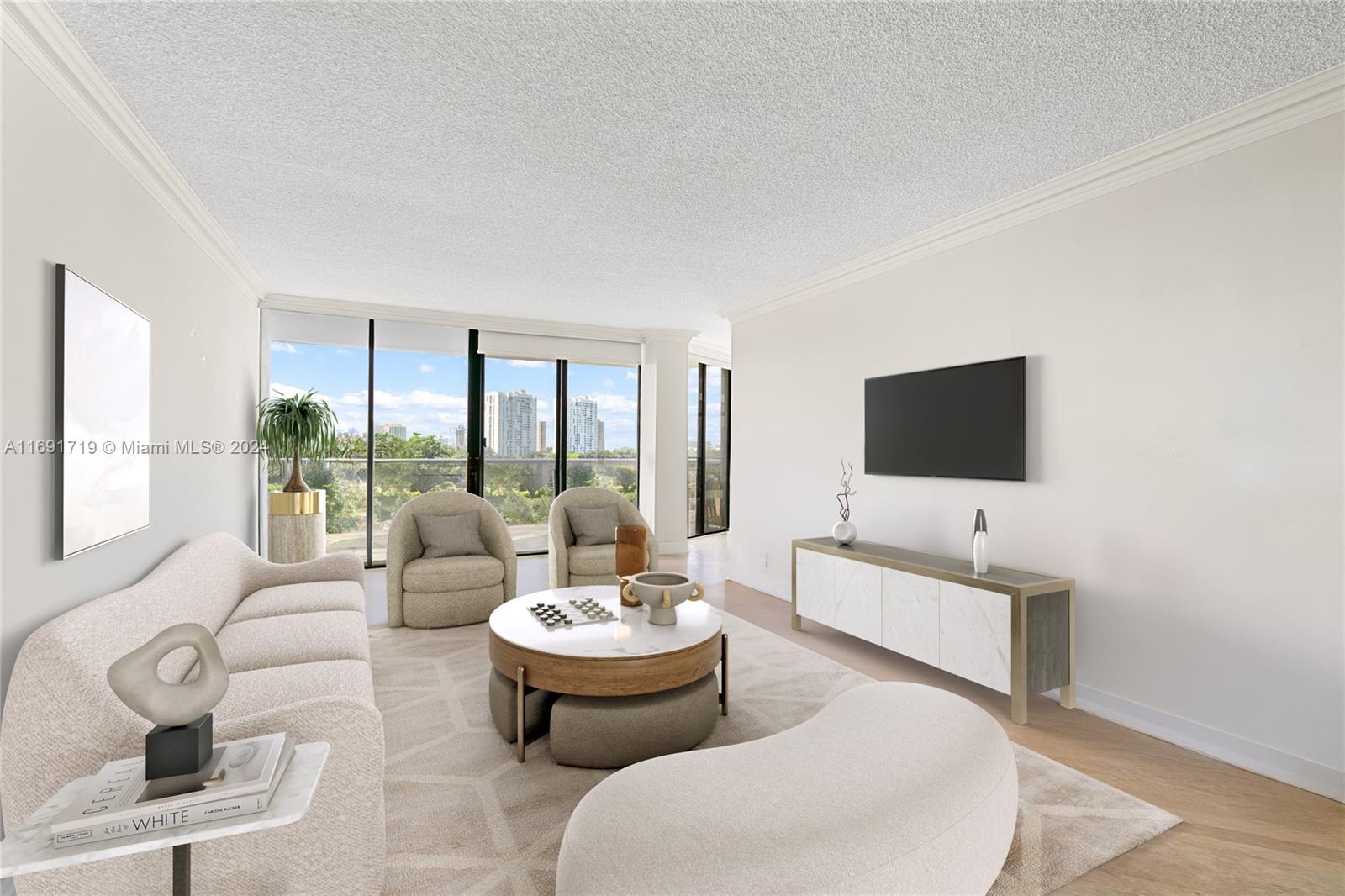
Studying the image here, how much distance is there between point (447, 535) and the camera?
4.66 meters

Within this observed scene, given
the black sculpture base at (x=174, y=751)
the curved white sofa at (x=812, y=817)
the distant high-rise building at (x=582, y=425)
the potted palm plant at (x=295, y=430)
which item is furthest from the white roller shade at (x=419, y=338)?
the curved white sofa at (x=812, y=817)

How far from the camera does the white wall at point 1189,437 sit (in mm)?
2412

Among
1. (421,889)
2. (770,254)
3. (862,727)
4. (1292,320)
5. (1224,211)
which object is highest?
(770,254)

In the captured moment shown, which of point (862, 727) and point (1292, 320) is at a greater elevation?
point (1292, 320)

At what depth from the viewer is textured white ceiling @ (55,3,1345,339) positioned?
2.01 metres

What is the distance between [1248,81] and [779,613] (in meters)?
3.82

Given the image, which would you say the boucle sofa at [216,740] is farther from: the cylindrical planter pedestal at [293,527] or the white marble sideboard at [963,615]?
the cylindrical planter pedestal at [293,527]

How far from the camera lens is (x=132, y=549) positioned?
272 cm

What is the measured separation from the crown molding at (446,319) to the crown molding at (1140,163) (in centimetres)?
339

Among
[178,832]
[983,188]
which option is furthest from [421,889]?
[983,188]

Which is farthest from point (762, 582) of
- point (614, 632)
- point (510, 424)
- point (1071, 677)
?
point (510, 424)

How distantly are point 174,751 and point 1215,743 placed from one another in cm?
361

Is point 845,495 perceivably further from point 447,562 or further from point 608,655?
point 447,562

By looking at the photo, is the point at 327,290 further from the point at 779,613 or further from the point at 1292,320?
the point at 1292,320
